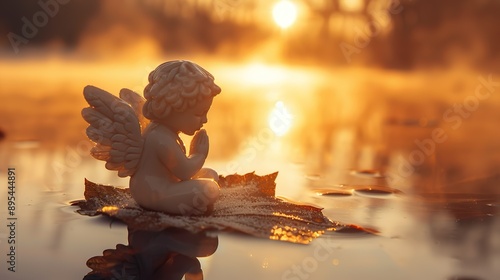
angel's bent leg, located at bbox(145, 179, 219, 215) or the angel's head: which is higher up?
the angel's head

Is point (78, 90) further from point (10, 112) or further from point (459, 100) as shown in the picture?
point (459, 100)

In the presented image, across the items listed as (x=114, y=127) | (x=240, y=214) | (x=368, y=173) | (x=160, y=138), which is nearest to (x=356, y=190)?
(x=368, y=173)

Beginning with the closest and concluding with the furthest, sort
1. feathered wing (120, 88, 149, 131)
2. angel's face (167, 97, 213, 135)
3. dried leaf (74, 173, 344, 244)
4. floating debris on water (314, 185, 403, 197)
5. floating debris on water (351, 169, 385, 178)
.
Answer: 1. dried leaf (74, 173, 344, 244)
2. angel's face (167, 97, 213, 135)
3. feathered wing (120, 88, 149, 131)
4. floating debris on water (314, 185, 403, 197)
5. floating debris on water (351, 169, 385, 178)

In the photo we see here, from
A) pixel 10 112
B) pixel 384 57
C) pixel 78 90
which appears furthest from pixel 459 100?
pixel 10 112

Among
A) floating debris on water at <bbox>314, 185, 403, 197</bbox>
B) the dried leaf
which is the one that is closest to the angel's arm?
the dried leaf

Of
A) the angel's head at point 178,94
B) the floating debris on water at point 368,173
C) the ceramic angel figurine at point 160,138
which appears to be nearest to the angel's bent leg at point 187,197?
the ceramic angel figurine at point 160,138

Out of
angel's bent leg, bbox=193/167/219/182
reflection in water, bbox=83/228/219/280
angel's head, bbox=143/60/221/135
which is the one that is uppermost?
angel's head, bbox=143/60/221/135

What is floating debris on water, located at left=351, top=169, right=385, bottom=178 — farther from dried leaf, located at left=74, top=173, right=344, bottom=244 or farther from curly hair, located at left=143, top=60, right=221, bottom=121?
curly hair, located at left=143, top=60, right=221, bottom=121
